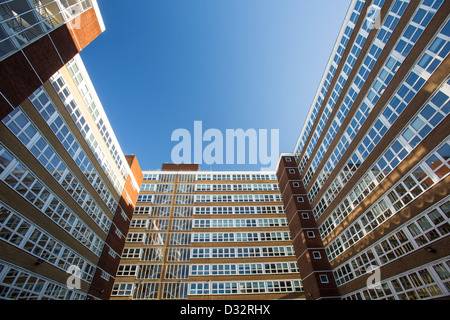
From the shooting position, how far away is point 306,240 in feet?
106

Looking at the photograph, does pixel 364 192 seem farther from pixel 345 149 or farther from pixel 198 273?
pixel 198 273

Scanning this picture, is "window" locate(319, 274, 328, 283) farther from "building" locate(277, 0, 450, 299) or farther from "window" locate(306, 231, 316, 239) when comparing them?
"window" locate(306, 231, 316, 239)

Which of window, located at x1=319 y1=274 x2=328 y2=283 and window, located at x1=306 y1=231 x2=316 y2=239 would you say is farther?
window, located at x1=306 y1=231 x2=316 y2=239

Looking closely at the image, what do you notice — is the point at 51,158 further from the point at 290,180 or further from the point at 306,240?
the point at 290,180

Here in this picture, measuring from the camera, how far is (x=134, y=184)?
41.5 meters

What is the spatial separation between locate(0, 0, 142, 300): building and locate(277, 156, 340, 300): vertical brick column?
25847mm

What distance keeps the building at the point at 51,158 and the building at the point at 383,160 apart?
87.5ft

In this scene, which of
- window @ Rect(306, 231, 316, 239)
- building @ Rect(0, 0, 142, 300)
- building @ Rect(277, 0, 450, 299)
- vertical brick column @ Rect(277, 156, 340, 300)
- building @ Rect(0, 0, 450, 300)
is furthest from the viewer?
window @ Rect(306, 231, 316, 239)

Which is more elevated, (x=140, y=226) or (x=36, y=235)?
(x=140, y=226)

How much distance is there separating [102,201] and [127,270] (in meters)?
17.2

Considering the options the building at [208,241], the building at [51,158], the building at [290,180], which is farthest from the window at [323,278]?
the building at [51,158]

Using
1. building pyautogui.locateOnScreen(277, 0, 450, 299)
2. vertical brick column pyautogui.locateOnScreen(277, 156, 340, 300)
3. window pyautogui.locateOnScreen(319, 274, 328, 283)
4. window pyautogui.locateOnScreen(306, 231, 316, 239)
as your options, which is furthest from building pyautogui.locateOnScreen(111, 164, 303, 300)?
window pyautogui.locateOnScreen(306, 231, 316, 239)

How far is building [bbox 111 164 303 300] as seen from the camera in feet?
125
